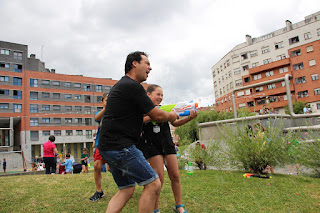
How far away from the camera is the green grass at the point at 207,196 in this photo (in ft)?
11.8

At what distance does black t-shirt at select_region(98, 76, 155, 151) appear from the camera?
7.52ft

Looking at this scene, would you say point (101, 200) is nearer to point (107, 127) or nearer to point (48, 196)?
point (48, 196)

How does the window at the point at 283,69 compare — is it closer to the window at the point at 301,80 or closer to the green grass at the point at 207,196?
the window at the point at 301,80

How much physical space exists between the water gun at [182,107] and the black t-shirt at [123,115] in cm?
110

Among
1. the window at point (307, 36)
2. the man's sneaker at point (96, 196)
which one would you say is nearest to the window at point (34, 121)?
the man's sneaker at point (96, 196)

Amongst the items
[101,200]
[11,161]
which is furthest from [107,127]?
[11,161]

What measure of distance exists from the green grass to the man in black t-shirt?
4.78ft

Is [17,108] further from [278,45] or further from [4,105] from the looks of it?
[278,45]

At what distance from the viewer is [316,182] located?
5012 millimetres

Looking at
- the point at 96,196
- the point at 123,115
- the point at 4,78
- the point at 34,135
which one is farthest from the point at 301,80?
the point at 4,78

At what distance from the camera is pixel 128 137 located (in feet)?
7.64

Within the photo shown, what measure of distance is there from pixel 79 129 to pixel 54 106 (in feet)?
26.6

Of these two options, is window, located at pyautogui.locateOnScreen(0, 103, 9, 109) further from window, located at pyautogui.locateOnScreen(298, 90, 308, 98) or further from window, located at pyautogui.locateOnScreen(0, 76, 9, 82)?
window, located at pyautogui.locateOnScreen(298, 90, 308, 98)

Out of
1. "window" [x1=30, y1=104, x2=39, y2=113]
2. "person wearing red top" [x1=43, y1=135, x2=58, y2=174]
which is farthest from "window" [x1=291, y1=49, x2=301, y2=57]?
"window" [x1=30, y1=104, x2=39, y2=113]
